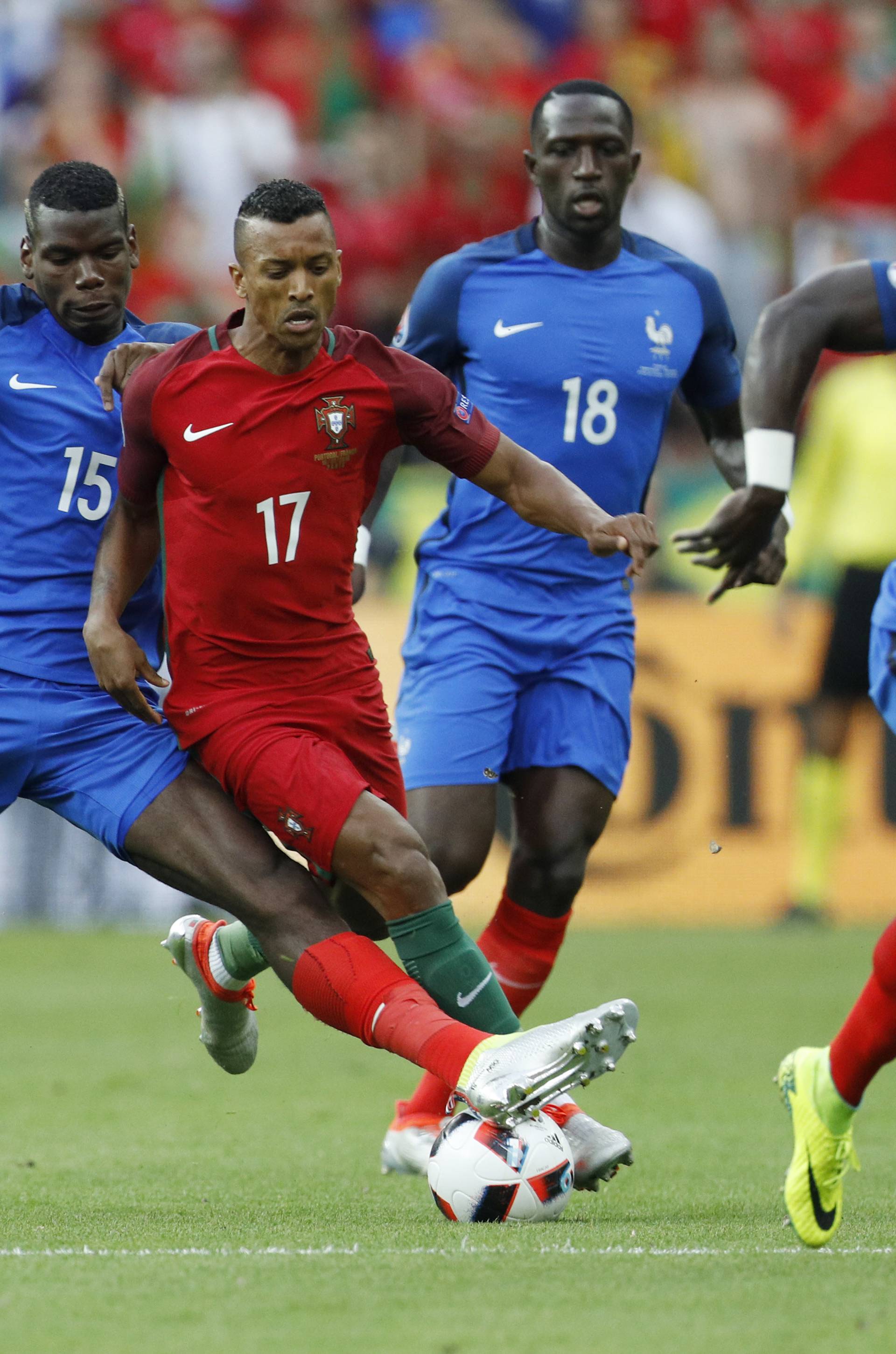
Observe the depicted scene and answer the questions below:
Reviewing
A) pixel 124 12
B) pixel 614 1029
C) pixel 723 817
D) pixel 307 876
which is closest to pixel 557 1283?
pixel 614 1029

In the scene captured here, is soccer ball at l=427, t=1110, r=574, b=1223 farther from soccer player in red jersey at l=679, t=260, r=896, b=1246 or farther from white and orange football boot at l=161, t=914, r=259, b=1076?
white and orange football boot at l=161, t=914, r=259, b=1076

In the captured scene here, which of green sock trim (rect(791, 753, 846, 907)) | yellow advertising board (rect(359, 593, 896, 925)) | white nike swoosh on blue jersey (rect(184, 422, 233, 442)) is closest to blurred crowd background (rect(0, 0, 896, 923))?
yellow advertising board (rect(359, 593, 896, 925))

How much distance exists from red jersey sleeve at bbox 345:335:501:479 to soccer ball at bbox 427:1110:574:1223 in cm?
152

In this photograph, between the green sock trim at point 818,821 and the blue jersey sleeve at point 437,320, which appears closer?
the blue jersey sleeve at point 437,320

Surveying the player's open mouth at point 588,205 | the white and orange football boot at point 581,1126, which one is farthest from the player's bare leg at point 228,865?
the player's open mouth at point 588,205

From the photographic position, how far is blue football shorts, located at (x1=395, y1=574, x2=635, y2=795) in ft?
18.6

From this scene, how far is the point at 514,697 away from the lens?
5.79 m

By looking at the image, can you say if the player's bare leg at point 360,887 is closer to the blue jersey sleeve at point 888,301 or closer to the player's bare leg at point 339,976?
the player's bare leg at point 339,976

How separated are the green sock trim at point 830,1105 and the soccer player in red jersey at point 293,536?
79cm

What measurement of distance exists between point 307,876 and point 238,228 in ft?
4.87

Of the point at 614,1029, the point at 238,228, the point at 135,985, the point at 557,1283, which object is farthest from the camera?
the point at 135,985

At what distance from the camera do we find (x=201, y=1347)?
10.6 ft

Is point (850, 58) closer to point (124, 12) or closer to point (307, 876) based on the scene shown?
point (124, 12)

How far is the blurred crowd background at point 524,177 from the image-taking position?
38.1ft
